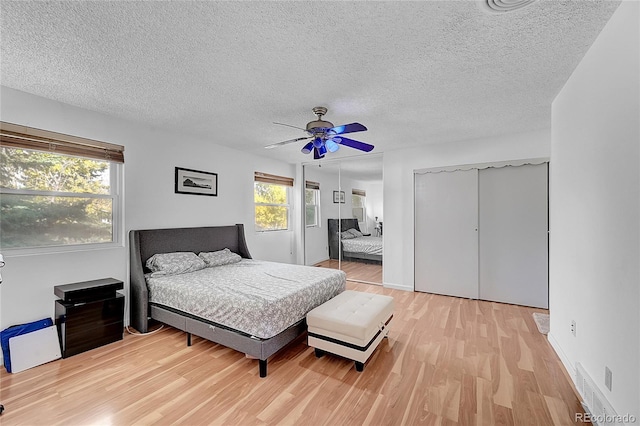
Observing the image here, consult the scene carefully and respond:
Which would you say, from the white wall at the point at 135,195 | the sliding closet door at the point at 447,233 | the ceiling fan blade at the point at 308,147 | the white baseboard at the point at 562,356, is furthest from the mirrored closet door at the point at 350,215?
the white baseboard at the point at 562,356

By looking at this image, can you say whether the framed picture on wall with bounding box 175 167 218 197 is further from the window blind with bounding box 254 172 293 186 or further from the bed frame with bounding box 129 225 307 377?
the window blind with bounding box 254 172 293 186

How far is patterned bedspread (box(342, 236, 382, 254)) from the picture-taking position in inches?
204

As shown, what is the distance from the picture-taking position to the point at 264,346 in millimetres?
2258

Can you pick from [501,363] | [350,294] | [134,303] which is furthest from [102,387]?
[501,363]

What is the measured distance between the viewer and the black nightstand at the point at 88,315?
2.54m

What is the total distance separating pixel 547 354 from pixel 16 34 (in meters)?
4.83

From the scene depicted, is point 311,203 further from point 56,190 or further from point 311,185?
point 56,190

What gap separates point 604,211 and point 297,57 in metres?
2.26

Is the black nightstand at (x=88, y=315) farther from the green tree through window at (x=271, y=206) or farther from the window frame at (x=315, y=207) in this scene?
the window frame at (x=315, y=207)

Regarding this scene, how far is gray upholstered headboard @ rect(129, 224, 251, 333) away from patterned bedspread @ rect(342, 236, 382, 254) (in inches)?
77.6

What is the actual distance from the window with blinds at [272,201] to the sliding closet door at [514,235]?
11.9ft

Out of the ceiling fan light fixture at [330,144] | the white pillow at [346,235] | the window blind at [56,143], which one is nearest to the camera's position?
the window blind at [56,143]

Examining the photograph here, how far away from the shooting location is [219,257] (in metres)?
3.96

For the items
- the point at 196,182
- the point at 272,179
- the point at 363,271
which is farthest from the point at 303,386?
the point at 272,179
